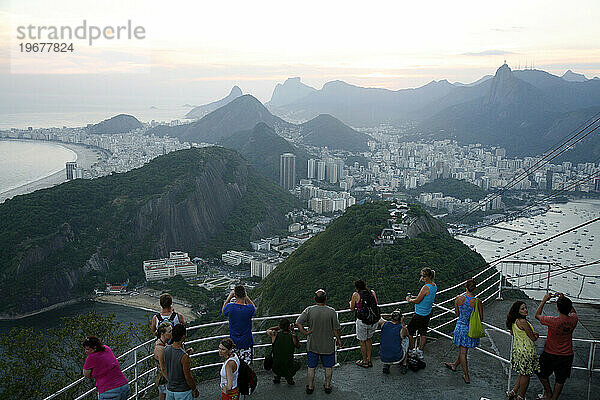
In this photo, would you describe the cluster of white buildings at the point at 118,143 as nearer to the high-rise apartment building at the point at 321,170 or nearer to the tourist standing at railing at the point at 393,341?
the high-rise apartment building at the point at 321,170

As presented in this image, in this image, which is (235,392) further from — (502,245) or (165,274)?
(502,245)

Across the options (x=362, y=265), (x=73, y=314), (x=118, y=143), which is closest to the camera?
(x=362, y=265)

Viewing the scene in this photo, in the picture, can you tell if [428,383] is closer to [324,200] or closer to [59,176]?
[324,200]

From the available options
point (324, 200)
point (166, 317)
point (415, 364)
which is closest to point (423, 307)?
point (415, 364)

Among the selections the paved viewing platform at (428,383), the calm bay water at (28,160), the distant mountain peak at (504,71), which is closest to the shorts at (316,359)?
the paved viewing platform at (428,383)

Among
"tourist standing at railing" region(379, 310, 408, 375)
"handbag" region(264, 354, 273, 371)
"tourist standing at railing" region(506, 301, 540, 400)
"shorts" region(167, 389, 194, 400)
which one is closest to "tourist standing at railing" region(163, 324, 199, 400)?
"shorts" region(167, 389, 194, 400)

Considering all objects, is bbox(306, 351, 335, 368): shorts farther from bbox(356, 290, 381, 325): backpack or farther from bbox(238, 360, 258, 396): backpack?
bbox(238, 360, 258, 396): backpack

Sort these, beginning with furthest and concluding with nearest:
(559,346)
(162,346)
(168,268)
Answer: (168,268), (559,346), (162,346)
